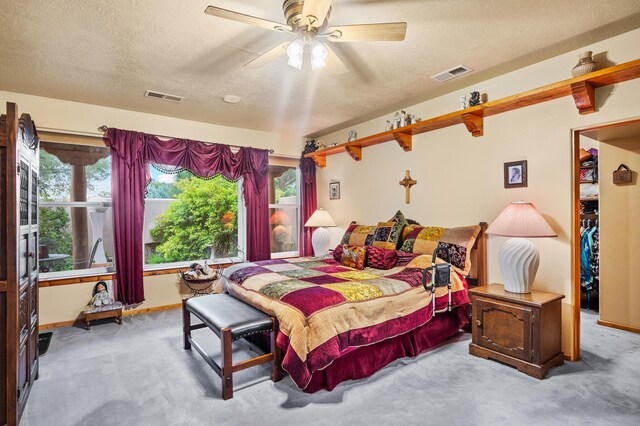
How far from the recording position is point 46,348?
10.1 ft

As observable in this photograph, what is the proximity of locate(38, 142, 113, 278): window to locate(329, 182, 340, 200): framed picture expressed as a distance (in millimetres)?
2998

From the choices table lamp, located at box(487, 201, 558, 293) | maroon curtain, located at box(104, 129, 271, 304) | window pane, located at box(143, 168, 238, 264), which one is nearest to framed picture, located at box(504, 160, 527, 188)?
table lamp, located at box(487, 201, 558, 293)

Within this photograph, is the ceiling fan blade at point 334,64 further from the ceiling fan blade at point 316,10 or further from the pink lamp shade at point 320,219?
the pink lamp shade at point 320,219

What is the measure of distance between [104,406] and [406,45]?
325 cm

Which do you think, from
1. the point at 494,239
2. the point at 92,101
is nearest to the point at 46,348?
the point at 92,101

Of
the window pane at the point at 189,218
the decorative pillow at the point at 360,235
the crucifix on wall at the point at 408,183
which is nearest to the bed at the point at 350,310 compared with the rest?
the decorative pillow at the point at 360,235

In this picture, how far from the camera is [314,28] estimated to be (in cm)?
202

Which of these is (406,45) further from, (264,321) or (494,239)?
(264,321)

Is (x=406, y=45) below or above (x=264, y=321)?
above

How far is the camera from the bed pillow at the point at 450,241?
320 centimetres

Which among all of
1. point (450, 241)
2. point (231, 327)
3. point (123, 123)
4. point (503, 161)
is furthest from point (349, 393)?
point (123, 123)

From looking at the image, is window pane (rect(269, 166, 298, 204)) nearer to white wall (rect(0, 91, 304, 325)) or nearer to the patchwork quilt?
white wall (rect(0, 91, 304, 325))

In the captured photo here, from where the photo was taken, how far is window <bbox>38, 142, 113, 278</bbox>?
3820 millimetres

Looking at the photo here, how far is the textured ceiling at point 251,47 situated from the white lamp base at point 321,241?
1.87m
